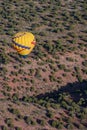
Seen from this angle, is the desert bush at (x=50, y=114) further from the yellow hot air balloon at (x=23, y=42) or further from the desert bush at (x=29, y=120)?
the yellow hot air balloon at (x=23, y=42)

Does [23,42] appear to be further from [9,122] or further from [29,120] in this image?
[9,122]

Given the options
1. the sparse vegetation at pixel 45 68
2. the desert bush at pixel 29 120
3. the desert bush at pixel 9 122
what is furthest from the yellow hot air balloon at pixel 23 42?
the desert bush at pixel 9 122

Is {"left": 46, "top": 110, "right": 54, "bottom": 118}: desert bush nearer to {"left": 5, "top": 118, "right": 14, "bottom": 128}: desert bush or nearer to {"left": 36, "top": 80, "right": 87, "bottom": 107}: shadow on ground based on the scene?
{"left": 5, "top": 118, "right": 14, "bottom": 128}: desert bush

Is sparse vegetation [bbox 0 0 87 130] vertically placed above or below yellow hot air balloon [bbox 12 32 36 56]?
below

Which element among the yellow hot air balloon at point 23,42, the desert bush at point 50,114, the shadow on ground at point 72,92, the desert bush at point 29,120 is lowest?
the shadow on ground at point 72,92

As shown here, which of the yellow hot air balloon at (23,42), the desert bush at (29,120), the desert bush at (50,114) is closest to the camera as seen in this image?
the desert bush at (29,120)

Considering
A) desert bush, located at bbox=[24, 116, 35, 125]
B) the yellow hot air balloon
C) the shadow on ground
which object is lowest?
the shadow on ground

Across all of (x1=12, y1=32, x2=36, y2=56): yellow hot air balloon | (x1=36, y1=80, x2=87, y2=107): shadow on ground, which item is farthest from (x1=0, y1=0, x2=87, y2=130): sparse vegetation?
(x1=12, y1=32, x2=36, y2=56): yellow hot air balloon

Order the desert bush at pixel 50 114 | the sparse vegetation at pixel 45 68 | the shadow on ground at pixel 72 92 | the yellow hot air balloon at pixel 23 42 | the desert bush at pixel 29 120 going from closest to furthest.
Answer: the desert bush at pixel 29 120 < the desert bush at pixel 50 114 < the sparse vegetation at pixel 45 68 < the shadow on ground at pixel 72 92 < the yellow hot air balloon at pixel 23 42

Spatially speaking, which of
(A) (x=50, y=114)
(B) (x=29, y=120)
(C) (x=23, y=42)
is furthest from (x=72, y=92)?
(B) (x=29, y=120)

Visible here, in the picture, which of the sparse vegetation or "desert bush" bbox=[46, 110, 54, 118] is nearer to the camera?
"desert bush" bbox=[46, 110, 54, 118]

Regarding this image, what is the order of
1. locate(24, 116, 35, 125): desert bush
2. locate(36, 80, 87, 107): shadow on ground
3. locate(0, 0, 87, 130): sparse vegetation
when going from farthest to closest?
locate(36, 80, 87, 107): shadow on ground → locate(0, 0, 87, 130): sparse vegetation → locate(24, 116, 35, 125): desert bush
